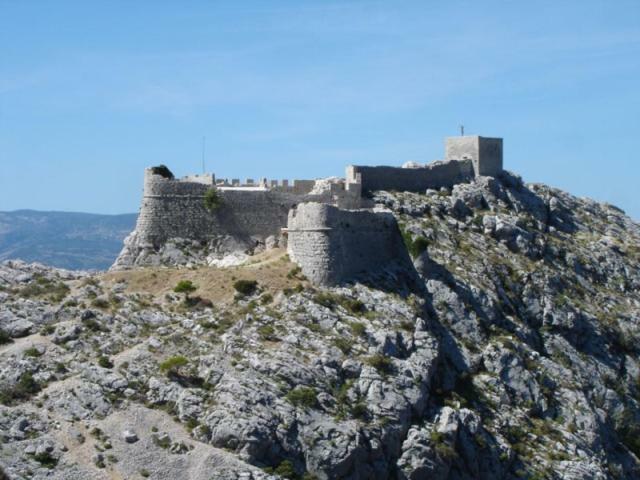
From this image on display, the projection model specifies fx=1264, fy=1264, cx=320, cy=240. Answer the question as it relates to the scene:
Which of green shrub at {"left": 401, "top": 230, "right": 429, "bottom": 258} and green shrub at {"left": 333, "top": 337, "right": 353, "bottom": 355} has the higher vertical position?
green shrub at {"left": 401, "top": 230, "right": 429, "bottom": 258}

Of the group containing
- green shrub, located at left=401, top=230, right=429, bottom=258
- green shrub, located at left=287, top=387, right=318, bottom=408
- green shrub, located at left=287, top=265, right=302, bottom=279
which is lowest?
green shrub, located at left=287, top=387, right=318, bottom=408

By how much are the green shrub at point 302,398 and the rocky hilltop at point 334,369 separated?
3.1 inches

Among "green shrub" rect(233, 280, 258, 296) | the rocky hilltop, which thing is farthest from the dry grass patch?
"green shrub" rect(233, 280, 258, 296)

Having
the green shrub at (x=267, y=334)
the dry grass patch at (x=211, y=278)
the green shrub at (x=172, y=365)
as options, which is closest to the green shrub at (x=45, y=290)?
the dry grass patch at (x=211, y=278)

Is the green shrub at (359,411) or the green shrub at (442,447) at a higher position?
the green shrub at (359,411)

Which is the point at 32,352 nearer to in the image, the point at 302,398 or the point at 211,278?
the point at 211,278

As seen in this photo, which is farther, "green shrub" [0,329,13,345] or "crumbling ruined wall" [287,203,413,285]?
"crumbling ruined wall" [287,203,413,285]

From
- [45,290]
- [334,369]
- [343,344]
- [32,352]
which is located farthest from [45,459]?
[343,344]

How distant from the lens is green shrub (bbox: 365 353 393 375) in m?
67.2

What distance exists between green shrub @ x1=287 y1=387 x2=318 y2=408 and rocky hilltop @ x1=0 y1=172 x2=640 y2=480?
8 centimetres

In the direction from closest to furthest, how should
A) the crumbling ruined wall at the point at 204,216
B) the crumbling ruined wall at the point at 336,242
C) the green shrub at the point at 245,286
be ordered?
the green shrub at the point at 245,286
the crumbling ruined wall at the point at 336,242
the crumbling ruined wall at the point at 204,216

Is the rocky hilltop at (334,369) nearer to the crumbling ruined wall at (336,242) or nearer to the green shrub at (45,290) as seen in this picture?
the green shrub at (45,290)

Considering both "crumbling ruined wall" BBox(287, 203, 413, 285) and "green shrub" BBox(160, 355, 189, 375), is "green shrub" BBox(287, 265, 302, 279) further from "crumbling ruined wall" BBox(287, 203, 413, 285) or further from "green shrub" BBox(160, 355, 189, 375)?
"green shrub" BBox(160, 355, 189, 375)

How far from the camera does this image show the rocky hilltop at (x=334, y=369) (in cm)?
5912
